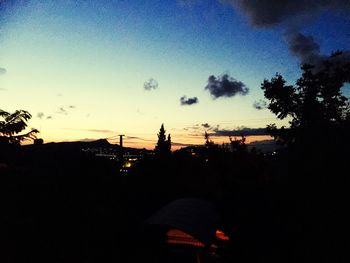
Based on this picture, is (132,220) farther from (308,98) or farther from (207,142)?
(308,98)

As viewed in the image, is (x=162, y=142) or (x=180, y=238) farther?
(x=162, y=142)

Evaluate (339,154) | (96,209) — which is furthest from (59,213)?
(339,154)

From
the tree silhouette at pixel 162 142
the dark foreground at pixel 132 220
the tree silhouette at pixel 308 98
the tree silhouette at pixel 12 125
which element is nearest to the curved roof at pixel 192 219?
the dark foreground at pixel 132 220

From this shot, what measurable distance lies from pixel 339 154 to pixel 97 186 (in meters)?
10.9

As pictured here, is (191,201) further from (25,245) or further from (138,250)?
(25,245)

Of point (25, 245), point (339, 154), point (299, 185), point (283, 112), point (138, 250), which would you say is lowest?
point (138, 250)

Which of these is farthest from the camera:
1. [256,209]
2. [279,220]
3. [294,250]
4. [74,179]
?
[74,179]

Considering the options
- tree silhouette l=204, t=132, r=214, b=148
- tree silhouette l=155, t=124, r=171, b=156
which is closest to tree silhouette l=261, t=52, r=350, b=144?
tree silhouette l=204, t=132, r=214, b=148

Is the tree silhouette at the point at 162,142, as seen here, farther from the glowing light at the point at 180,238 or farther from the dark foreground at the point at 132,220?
the glowing light at the point at 180,238

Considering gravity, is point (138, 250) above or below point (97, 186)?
below

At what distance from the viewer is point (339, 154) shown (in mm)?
12406

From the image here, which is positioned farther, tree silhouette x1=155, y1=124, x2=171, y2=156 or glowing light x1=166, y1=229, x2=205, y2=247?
tree silhouette x1=155, y1=124, x2=171, y2=156

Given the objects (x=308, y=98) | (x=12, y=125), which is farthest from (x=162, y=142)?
(x=12, y=125)

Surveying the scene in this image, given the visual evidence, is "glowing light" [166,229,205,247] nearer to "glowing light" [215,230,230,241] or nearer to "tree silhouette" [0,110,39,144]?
"glowing light" [215,230,230,241]
